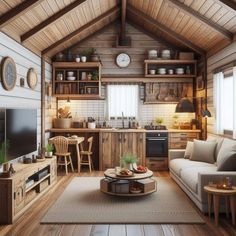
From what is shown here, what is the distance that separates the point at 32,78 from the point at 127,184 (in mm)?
2732

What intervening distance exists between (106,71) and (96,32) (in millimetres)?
1010

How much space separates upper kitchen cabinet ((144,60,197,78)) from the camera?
7738 millimetres

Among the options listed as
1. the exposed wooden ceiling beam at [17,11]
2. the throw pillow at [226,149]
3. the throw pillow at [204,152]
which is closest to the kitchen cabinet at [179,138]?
the throw pillow at [204,152]

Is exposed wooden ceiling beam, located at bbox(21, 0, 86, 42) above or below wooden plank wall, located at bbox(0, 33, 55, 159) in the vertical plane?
above

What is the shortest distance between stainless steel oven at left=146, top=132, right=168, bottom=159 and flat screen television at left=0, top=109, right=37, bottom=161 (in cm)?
279

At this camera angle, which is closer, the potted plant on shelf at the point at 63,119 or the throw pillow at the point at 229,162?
the throw pillow at the point at 229,162

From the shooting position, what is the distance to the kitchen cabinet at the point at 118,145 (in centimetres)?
740

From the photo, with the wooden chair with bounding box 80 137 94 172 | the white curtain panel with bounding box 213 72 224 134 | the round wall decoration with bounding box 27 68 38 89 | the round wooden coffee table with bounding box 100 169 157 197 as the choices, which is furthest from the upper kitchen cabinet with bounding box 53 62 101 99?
the round wooden coffee table with bounding box 100 169 157 197

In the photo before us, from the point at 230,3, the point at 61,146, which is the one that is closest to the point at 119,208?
the point at 61,146

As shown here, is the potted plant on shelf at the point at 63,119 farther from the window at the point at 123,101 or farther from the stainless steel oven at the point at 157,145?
the stainless steel oven at the point at 157,145

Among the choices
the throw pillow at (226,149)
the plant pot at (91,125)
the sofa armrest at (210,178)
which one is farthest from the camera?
the plant pot at (91,125)

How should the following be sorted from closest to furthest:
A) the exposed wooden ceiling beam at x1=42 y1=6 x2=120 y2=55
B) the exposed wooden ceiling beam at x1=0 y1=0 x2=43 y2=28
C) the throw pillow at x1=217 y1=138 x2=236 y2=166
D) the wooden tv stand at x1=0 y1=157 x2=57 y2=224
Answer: the wooden tv stand at x1=0 y1=157 x2=57 y2=224 → the exposed wooden ceiling beam at x1=0 y1=0 x2=43 y2=28 → the throw pillow at x1=217 y1=138 x2=236 y2=166 → the exposed wooden ceiling beam at x1=42 y1=6 x2=120 y2=55

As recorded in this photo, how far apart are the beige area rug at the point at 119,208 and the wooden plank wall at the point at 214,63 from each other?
193 centimetres

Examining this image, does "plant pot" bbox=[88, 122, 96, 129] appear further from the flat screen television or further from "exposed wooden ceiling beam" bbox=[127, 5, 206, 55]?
"exposed wooden ceiling beam" bbox=[127, 5, 206, 55]
